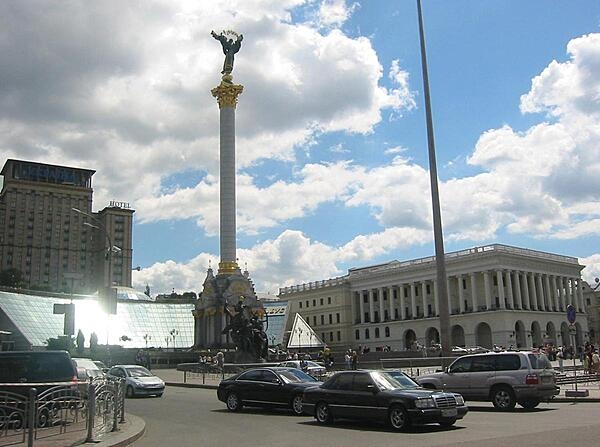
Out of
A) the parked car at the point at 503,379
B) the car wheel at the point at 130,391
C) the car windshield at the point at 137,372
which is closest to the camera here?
the parked car at the point at 503,379

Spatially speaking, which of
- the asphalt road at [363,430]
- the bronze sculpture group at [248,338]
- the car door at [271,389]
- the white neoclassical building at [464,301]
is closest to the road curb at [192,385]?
the bronze sculpture group at [248,338]

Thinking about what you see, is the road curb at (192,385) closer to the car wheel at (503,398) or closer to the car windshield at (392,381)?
the car wheel at (503,398)

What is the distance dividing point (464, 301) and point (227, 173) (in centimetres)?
4931

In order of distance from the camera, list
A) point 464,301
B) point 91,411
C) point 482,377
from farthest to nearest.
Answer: point 464,301
point 482,377
point 91,411

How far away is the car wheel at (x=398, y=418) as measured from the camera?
17.7m

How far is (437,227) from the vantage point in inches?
1340

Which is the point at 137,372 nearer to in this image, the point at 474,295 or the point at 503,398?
the point at 503,398

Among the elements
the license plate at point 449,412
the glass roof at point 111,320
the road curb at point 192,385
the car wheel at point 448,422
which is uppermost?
the glass roof at point 111,320

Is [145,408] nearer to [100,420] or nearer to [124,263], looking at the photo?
A: [100,420]

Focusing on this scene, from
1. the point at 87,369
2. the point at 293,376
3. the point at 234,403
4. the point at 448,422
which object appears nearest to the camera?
the point at 448,422

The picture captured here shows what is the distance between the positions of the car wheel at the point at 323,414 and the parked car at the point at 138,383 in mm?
15193

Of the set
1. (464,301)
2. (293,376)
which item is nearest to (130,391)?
(293,376)

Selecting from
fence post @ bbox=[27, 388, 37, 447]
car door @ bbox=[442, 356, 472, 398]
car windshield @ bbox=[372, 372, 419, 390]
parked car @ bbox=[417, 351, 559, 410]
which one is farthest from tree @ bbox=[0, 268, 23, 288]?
fence post @ bbox=[27, 388, 37, 447]

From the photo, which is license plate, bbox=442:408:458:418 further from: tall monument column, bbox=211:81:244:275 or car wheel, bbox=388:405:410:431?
tall monument column, bbox=211:81:244:275
